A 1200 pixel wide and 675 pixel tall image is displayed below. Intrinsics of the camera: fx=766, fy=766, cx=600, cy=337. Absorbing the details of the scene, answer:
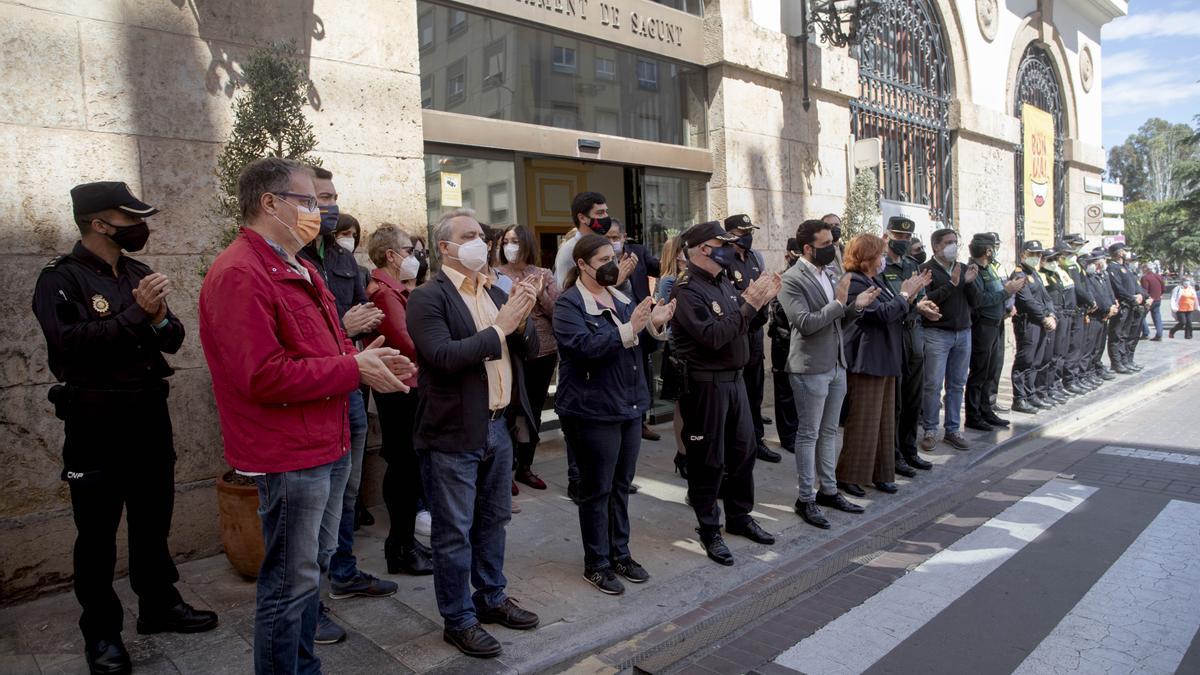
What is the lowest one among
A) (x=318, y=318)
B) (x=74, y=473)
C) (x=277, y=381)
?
(x=74, y=473)

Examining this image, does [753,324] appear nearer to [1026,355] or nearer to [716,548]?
[716,548]

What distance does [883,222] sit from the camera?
38.1 ft

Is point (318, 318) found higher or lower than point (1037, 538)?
higher

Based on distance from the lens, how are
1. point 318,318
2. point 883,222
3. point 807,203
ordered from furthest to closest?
1. point 883,222
2. point 807,203
3. point 318,318

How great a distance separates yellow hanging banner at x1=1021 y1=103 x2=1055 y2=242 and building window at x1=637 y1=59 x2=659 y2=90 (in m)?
10.8

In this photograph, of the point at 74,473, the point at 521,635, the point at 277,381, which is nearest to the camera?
the point at 277,381

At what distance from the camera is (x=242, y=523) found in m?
4.22

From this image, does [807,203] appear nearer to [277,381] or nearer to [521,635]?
[521,635]

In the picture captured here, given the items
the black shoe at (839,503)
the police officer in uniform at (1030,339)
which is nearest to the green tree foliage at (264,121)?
the black shoe at (839,503)

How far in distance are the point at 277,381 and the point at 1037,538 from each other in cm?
491

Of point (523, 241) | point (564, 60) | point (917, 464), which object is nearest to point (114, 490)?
point (523, 241)

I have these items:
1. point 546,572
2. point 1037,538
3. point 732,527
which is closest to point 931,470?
point 1037,538

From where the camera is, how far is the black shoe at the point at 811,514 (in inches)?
209

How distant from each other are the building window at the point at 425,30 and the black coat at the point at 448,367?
3.69m
